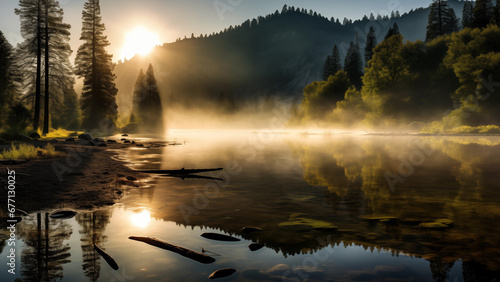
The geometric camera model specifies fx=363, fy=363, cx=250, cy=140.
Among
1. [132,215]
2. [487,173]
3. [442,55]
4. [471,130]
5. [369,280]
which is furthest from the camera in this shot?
[442,55]

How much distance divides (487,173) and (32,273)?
18.8 m

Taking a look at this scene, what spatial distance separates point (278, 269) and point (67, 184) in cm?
975

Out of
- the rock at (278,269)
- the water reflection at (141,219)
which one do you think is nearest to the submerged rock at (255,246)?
the rock at (278,269)

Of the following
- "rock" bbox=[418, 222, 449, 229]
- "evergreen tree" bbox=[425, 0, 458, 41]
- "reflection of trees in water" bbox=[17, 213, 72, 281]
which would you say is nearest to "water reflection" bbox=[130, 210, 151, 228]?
"reflection of trees in water" bbox=[17, 213, 72, 281]

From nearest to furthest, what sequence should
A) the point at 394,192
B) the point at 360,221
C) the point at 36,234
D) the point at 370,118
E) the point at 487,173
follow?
the point at 36,234, the point at 360,221, the point at 394,192, the point at 487,173, the point at 370,118

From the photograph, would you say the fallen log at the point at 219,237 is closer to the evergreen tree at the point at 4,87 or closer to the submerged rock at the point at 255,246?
the submerged rock at the point at 255,246

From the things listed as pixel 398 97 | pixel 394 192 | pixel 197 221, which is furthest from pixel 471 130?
pixel 197 221

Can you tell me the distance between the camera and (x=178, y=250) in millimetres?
6496

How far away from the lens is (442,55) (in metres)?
63.7

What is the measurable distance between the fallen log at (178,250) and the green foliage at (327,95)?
84983 mm

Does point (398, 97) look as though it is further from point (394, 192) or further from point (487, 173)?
point (394, 192)

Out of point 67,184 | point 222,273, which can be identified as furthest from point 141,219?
point 67,184

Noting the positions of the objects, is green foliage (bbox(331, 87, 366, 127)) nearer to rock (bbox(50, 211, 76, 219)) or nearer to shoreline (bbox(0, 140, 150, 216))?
shoreline (bbox(0, 140, 150, 216))

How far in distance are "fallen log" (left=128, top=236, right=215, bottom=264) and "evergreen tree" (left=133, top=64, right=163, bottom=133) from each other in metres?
Result: 90.2
